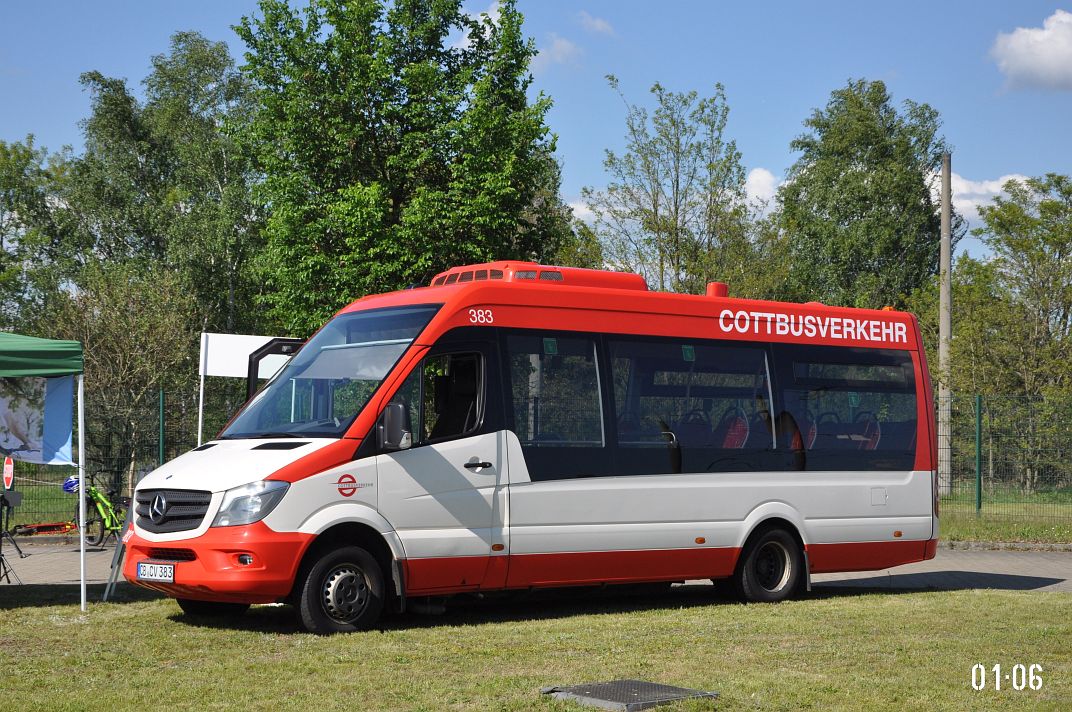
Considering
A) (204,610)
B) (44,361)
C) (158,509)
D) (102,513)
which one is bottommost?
(204,610)

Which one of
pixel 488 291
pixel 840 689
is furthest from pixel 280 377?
pixel 840 689

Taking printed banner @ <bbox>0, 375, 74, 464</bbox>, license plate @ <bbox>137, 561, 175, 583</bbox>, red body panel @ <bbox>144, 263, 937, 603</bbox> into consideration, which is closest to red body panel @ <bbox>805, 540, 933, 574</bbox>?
red body panel @ <bbox>144, 263, 937, 603</bbox>

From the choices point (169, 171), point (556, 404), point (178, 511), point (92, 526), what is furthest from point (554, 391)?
point (169, 171)

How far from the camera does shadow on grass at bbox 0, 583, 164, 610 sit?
502 inches

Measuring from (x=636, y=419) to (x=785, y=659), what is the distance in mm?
3945

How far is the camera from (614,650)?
9.62 meters

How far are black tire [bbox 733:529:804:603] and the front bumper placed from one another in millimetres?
4946

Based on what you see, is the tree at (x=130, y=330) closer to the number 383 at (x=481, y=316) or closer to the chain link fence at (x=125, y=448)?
the chain link fence at (x=125, y=448)

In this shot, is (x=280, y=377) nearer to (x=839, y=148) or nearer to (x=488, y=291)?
(x=488, y=291)

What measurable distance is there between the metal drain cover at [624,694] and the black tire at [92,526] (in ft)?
43.8

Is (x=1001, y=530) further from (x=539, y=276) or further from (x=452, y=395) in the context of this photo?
(x=452, y=395)

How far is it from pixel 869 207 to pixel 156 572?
5673cm

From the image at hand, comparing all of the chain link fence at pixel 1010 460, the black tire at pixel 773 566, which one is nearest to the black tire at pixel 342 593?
the black tire at pixel 773 566

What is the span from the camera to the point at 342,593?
1076 centimetres
